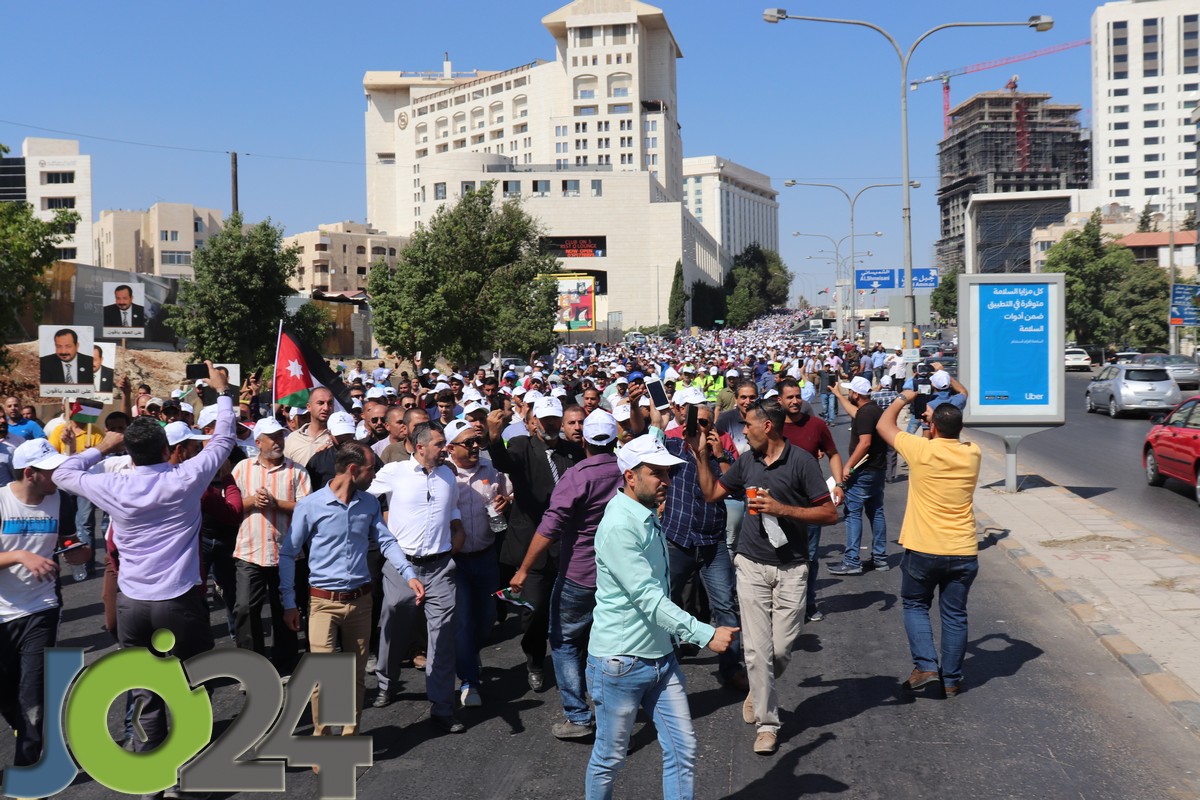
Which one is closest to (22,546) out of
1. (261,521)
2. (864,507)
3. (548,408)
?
(261,521)

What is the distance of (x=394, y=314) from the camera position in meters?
34.4

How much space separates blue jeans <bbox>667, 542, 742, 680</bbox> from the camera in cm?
691

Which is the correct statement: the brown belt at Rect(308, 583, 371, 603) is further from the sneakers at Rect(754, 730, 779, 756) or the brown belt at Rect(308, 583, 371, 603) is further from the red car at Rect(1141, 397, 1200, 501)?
the red car at Rect(1141, 397, 1200, 501)

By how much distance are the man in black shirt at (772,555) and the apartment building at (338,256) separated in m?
130

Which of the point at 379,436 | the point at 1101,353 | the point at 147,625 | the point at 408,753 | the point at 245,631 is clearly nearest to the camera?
the point at 147,625

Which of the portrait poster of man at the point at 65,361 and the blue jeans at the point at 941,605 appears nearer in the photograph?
the blue jeans at the point at 941,605

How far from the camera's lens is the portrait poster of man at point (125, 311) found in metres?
17.1

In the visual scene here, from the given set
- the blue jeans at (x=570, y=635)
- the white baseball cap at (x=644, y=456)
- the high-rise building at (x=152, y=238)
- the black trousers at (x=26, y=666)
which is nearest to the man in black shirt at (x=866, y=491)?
the blue jeans at (x=570, y=635)

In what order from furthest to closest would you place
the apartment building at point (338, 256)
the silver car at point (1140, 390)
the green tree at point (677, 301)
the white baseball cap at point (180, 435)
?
the apartment building at point (338, 256) < the green tree at point (677, 301) < the silver car at point (1140, 390) < the white baseball cap at point (180, 435)

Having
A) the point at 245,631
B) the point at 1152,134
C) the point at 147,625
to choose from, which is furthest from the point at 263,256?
the point at 1152,134

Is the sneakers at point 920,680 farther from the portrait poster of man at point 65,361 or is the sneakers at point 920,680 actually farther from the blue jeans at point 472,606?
the portrait poster of man at point 65,361

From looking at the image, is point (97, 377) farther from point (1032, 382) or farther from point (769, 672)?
point (1032, 382)

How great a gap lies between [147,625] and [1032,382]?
41.1 feet

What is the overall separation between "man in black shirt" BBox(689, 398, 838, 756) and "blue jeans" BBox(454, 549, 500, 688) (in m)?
1.61
